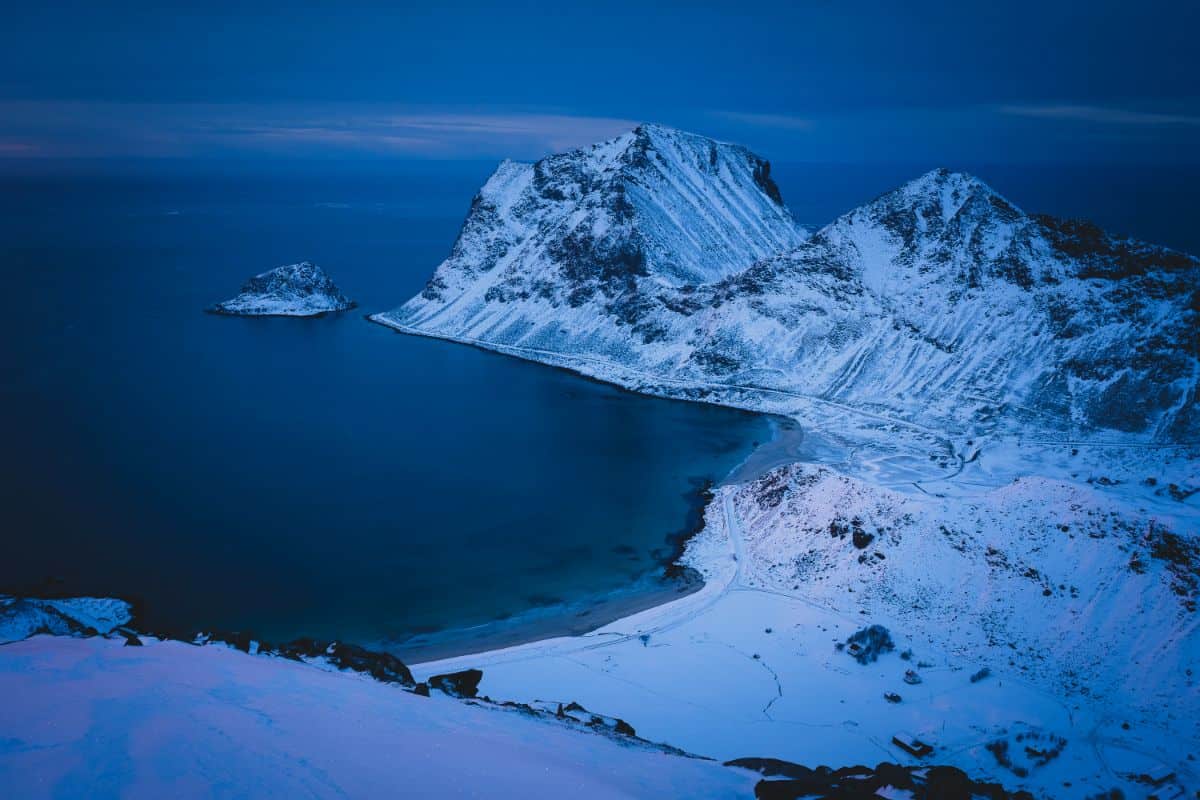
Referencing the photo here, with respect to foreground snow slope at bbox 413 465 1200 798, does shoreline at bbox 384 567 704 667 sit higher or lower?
lower

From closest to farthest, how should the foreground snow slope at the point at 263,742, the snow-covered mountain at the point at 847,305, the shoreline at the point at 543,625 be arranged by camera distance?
the foreground snow slope at the point at 263,742 < the shoreline at the point at 543,625 < the snow-covered mountain at the point at 847,305

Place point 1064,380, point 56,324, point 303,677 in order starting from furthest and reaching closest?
point 56,324 < point 1064,380 < point 303,677

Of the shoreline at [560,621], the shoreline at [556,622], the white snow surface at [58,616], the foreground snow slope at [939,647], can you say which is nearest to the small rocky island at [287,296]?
the white snow surface at [58,616]

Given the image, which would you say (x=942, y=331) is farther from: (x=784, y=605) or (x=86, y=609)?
(x=86, y=609)

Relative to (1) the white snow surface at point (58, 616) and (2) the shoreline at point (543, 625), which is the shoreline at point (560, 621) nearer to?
(2) the shoreline at point (543, 625)

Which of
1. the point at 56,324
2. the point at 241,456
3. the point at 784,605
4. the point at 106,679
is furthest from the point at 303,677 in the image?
the point at 56,324

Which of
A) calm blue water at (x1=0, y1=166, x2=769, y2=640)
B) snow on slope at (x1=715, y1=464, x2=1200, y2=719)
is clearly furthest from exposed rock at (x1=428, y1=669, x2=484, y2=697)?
snow on slope at (x1=715, y1=464, x2=1200, y2=719)

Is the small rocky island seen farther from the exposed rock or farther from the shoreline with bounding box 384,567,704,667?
the exposed rock
